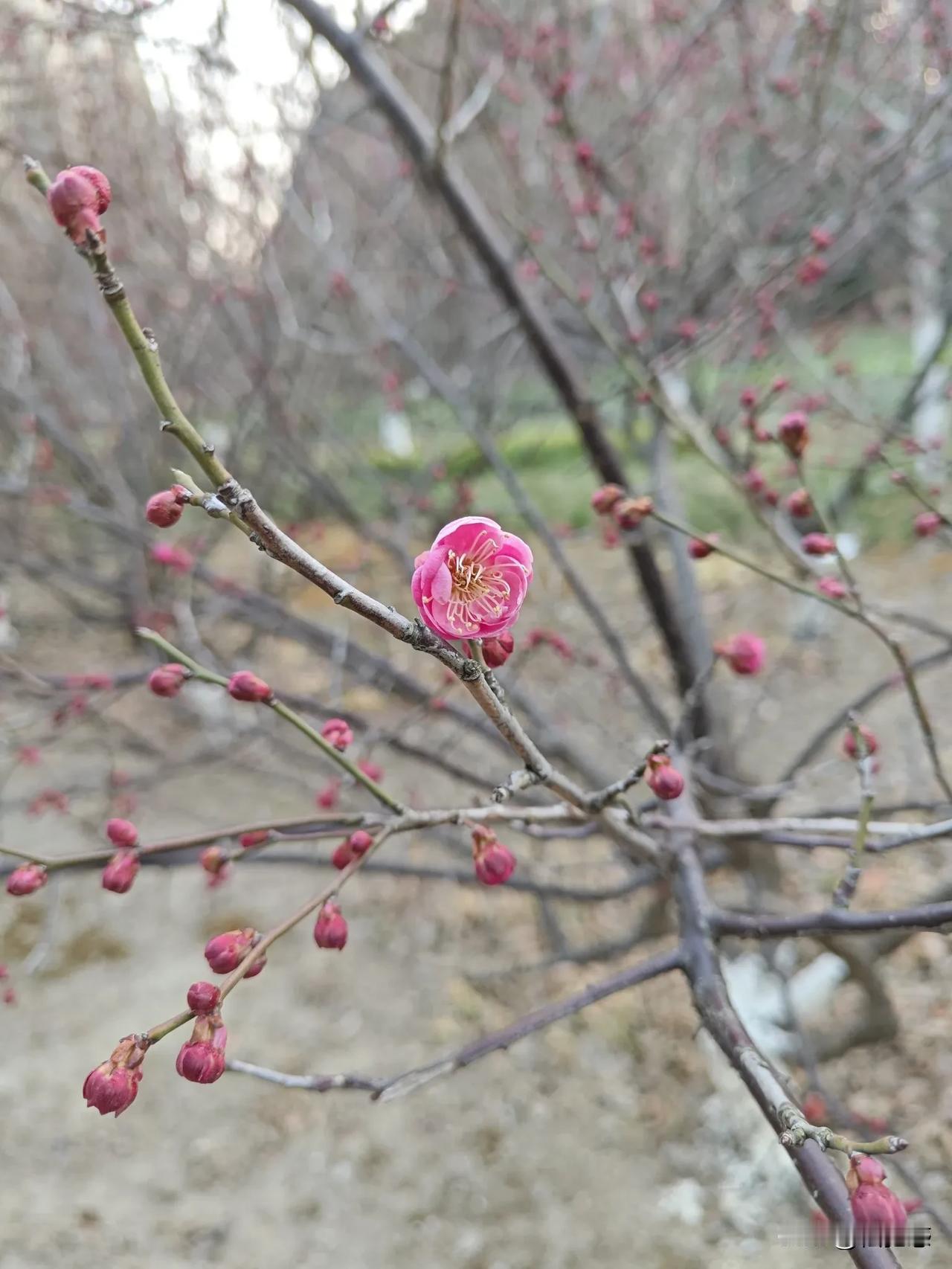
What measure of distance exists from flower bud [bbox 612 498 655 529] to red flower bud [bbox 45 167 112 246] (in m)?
0.72

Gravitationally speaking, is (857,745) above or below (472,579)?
above

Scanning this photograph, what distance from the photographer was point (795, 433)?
3.51 ft

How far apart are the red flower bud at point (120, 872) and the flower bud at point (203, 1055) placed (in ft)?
0.79

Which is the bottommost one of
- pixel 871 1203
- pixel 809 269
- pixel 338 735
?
pixel 871 1203

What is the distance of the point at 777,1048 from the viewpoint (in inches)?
100

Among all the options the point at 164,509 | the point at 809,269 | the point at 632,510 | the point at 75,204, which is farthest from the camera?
the point at 809,269

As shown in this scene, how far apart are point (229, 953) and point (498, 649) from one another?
1.28 ft

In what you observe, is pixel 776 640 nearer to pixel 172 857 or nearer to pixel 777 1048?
pixel 777 1048

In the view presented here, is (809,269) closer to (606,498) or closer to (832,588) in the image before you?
(832,588)

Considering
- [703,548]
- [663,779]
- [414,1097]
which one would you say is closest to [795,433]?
[703,548]

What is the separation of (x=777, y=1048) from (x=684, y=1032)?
0.48m

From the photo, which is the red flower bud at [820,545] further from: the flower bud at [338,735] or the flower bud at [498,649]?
the flower bud at [338,735]

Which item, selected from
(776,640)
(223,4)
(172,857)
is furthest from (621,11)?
(172,857)

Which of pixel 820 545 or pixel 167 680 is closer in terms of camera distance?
pixel 167 680
